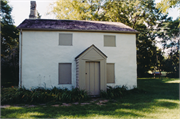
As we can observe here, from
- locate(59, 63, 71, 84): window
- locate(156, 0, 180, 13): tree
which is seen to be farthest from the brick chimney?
locate(156, 0, 180, 13): tree

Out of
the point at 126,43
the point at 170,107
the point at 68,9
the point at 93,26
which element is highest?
the point at 68,9

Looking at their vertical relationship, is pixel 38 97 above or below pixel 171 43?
below

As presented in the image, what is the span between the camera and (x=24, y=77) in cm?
1155

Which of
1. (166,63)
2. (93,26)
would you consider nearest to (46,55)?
(93,26)

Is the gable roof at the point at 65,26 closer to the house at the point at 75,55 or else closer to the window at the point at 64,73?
the house at the point at 75,55

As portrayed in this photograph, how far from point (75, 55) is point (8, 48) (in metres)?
15.6

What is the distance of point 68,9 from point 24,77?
59.9ft

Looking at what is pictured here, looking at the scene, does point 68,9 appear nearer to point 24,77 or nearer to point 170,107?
point 24,77

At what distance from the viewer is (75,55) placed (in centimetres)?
1239

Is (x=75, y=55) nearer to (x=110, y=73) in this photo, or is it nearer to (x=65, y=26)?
(x=65, y=26)

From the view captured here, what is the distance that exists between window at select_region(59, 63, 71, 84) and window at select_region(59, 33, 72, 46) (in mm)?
1620

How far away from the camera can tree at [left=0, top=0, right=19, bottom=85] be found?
2144cm

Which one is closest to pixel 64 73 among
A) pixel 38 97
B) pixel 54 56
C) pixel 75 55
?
pixel 54 56

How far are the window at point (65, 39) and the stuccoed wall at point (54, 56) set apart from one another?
245 mm
